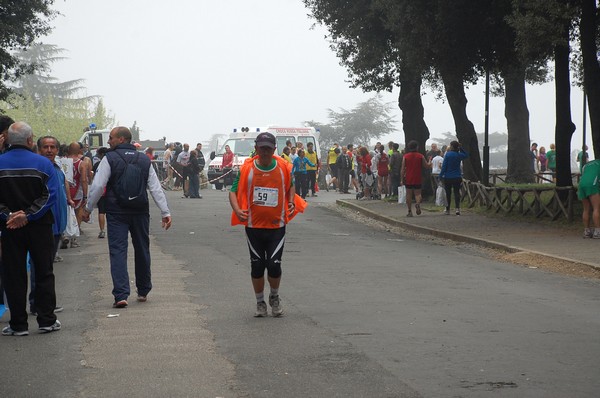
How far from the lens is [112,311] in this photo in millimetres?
11484

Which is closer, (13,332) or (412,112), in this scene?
(13,332)

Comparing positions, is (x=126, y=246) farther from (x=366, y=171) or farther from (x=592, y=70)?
(x=366, y=171)

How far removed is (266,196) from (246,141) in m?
37.6

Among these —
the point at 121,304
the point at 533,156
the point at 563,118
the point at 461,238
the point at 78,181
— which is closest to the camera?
the point at 121,304

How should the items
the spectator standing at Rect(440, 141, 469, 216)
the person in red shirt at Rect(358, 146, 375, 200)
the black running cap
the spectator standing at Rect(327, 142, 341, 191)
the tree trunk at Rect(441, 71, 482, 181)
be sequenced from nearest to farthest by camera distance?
the black running cap, the spectator standing at Rect(440, 141, 469, 216), the tree trunk at Rect(441, 71, 482, 181), the person in red shirt at Rect(358, 146, 375, 200), the spectator standing at Rect(327, 142, 341, 191)

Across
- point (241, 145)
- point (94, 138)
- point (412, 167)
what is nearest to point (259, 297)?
point (412, 167)

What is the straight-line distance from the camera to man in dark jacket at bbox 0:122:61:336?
10000mm

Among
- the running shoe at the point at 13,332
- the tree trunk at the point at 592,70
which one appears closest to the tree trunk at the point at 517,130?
the tree trunk at the point at 592,70

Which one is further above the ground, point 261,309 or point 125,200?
point 125,200

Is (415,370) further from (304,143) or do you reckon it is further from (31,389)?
(304,143)

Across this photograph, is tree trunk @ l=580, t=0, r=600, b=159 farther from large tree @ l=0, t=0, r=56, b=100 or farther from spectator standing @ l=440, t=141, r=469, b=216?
large tree @ l=0, t=0, r=56, b=100

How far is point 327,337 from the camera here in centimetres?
970

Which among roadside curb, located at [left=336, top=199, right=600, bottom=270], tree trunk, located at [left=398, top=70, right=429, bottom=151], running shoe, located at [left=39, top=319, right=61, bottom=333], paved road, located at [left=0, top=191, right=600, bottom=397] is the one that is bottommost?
roadside curb, located at [left=336, top=199, right=600, bottom=270]

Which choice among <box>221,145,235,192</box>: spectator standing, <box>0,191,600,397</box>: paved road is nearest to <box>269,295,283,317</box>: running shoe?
<box>0,191,600,397</box>: paved road
